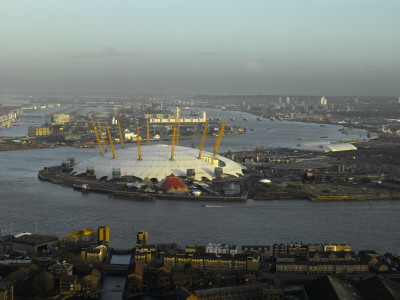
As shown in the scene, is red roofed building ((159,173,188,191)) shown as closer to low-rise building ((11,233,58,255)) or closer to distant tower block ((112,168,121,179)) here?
distant tower block ((112,168,121,179))

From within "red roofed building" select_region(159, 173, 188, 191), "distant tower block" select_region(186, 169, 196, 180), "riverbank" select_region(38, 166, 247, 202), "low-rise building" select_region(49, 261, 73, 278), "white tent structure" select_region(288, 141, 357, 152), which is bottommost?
"low-rise building" select_region(49, 261, 73, 278)

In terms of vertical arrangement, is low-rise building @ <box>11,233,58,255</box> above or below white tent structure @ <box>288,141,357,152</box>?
below

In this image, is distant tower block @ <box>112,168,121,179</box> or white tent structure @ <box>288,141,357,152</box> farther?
white tent structure @ <box>288,141,357,152</box>

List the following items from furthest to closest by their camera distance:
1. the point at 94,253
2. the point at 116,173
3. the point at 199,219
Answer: the point at 116,173 → the point at 199,219 → the point at 94,253

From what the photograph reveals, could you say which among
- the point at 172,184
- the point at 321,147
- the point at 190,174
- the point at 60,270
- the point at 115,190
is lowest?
the point at 60,270

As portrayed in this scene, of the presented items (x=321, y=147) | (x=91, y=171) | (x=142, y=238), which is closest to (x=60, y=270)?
(x=142, y=238)

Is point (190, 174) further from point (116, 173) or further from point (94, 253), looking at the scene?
point (94, 253)

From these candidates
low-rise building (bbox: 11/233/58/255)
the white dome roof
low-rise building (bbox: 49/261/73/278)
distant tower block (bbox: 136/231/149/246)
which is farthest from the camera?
the white dome roof

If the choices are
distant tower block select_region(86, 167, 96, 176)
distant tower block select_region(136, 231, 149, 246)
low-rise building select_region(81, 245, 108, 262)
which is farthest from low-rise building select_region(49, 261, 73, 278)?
distant tower block select_region(86, 167, 96, 176)

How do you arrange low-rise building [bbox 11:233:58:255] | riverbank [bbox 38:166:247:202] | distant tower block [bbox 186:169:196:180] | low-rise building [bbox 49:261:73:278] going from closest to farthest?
low-rise building [bbox 49:261:73:278], low-rise building [bbox 11:233:58:255], riverbank [bbox 38:166:247:202], distant tower block [bbox 186:169:196:180]
